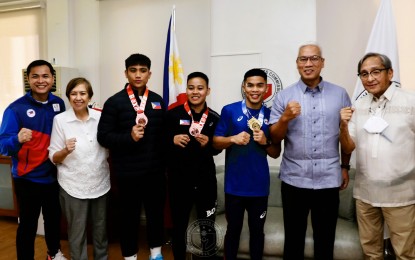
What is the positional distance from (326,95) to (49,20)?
4.15 m

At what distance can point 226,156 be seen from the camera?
242 centimetres

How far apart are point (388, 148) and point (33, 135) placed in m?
2.46

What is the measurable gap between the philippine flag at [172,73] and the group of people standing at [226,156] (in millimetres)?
1379

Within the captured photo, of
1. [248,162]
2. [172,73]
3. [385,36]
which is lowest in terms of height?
[248,162]

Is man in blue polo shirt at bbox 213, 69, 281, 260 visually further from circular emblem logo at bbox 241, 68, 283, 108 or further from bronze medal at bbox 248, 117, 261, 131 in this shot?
circular emblem logo at bbox 241, 68, 283, 108

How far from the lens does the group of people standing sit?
2.08m

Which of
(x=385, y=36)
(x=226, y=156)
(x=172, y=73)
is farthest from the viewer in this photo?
(x=172, y=73)

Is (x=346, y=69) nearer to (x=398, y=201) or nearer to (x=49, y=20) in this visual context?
(x=398, y=201)

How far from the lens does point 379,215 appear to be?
2.16 meters

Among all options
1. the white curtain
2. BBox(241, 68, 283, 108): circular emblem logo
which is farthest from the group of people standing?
the white curtain

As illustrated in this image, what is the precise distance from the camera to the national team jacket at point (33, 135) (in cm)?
242

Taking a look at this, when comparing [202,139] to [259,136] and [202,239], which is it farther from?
[202,239]

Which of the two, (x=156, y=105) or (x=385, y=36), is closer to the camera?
(x=156, y=105)

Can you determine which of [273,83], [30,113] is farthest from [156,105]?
[273,83]
